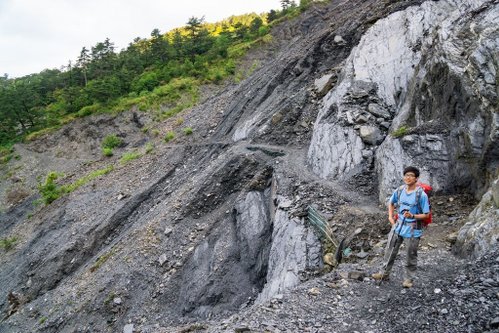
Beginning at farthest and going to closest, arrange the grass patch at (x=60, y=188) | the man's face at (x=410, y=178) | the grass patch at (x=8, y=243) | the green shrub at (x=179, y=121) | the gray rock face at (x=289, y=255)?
the green shrub at (x=179, y=121)
the grass patch at (x=60, y=188)
the grass patch at (x=8, y=243)
the gray rock face at (x=289, y=255)
the man's face at (x=410, y=178)

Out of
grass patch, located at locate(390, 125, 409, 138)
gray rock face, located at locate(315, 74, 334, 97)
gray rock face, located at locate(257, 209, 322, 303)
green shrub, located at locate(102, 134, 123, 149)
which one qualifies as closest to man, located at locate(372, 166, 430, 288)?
gray rock face, located at locate(257, 209, 322, 303)

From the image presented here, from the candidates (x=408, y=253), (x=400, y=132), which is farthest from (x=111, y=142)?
(x=408, y=253)

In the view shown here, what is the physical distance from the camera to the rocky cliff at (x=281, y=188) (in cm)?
1012

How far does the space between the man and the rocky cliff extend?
2.20ft

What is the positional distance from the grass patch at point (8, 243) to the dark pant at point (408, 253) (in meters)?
25.4

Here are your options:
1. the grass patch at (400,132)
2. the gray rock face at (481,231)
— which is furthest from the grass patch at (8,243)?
the gray rock face at (481,231)

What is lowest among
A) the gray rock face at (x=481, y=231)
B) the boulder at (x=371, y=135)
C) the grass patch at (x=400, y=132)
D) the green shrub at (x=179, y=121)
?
the gray rock face at (x=481, y=231)

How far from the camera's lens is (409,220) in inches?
267

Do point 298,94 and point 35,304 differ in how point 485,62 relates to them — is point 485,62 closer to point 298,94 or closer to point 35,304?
point 298,94

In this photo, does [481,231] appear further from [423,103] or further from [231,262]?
[231,262]

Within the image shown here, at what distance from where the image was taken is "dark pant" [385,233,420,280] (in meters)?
6.91

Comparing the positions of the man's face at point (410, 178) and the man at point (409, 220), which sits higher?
the man's face at point (410, 178)

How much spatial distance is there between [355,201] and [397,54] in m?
8.56

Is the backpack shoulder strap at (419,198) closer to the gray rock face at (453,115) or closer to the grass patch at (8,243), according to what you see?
the gray rock face at (453,115)
